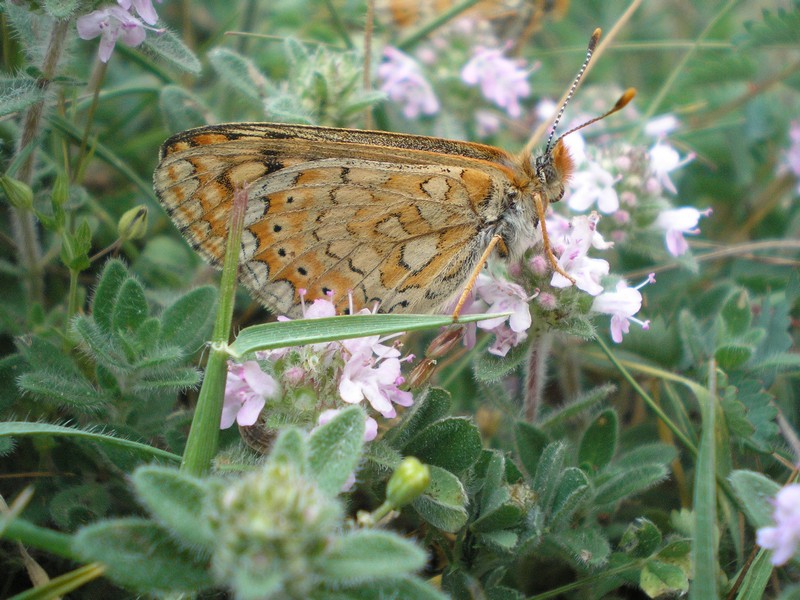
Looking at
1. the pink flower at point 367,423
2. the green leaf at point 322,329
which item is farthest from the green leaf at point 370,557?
the green leaf at point 322,329

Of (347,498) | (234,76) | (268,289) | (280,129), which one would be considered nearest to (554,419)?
(347,498)

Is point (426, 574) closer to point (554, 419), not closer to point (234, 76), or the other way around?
point (554, 419)

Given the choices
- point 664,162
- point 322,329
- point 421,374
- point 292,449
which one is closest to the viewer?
point 292,449

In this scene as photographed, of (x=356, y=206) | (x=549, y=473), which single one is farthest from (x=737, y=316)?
(x=356, y=206)

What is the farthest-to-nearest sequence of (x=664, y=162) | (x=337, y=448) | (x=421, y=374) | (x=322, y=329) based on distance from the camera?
(x=664, y=162) → (x=421, y=374) → (x=322, y=329) → (x=337, y=448)

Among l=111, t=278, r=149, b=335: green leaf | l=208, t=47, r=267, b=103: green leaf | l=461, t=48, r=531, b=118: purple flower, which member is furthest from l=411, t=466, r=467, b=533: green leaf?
l=461, t=48, r=531, b=118: purple flower

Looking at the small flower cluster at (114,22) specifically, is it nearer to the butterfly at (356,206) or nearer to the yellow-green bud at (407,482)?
the butterfly at (356,206)

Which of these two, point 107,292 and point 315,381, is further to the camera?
point 107,292

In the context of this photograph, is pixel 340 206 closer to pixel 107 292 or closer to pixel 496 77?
pixel 107 292
